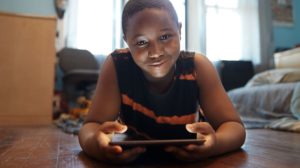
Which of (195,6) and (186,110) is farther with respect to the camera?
(195,6)

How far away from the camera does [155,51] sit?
0.57 m

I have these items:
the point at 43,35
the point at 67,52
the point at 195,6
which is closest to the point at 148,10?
the point at 43,35

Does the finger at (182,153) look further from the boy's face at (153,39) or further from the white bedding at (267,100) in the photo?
the white bedding at (267,100)

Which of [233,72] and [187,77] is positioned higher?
[233,72]

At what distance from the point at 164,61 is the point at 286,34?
3438 mm

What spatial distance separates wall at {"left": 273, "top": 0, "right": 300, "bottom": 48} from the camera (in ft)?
11.3

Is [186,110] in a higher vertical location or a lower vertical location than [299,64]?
lower

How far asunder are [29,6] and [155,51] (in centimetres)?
263

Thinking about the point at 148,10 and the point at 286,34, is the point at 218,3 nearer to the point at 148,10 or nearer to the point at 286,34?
the point at 286,34

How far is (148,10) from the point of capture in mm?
584

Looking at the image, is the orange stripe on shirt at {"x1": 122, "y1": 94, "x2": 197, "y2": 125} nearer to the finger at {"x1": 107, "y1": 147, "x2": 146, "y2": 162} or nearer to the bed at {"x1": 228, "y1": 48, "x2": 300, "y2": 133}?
the finger at {"x1": 107, "y1": 147, "x2": 146, "y2": 162}

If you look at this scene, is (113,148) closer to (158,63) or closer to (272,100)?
(158,63)

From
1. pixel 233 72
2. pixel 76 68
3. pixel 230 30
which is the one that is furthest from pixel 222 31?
pixel 76 68

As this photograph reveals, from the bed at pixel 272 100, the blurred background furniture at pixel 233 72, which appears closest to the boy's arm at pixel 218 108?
the bed at pixel 272 100
